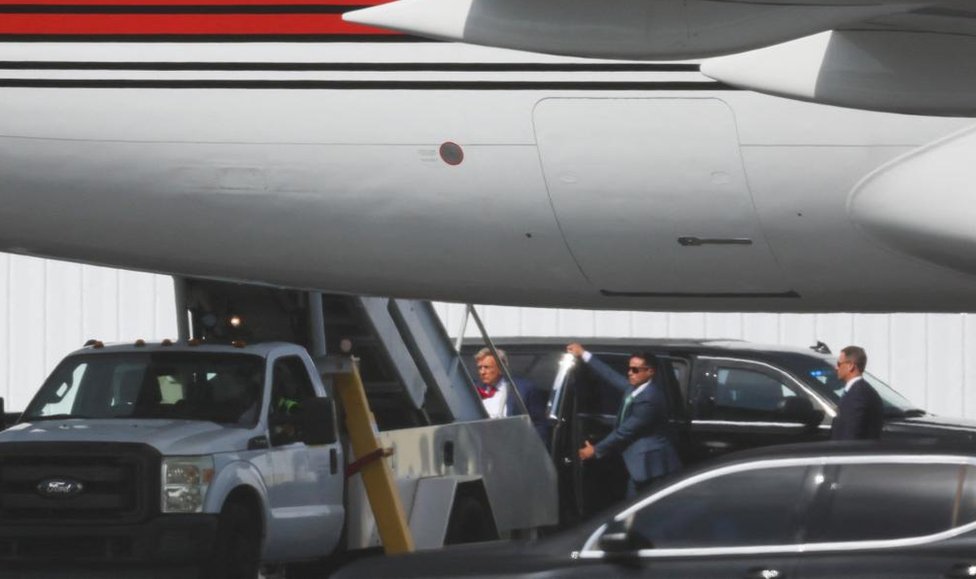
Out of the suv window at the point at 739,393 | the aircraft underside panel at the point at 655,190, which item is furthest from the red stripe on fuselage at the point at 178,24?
the suv window at the point at 739,393

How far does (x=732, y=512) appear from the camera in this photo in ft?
31.5

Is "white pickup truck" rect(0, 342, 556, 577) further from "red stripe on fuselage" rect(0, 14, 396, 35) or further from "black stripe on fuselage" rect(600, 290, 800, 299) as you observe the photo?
"red stripe on fuselage" rect(0, 14, 396, 35)

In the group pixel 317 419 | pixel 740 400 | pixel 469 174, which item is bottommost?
pixel 740 400

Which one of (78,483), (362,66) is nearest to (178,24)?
(362,66)

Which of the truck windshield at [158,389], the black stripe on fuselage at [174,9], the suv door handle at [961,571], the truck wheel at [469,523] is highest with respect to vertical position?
the black stripe on fuselage at [174,9]

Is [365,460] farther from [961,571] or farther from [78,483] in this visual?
[961,571]

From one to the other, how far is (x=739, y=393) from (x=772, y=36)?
42.6 feet

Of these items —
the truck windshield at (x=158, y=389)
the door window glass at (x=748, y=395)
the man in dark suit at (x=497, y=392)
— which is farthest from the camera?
the door window glass at (x=748, y=395)

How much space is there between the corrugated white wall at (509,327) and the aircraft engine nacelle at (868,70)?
54.5 ft

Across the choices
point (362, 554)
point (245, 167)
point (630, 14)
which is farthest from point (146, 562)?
point (630, 14)

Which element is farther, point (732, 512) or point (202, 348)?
point (202, 348)

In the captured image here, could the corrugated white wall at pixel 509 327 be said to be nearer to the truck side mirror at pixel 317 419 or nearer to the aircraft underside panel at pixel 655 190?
the truck side mirror at pixel 317 419

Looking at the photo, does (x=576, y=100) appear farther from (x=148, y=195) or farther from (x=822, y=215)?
(x=148, y=195)

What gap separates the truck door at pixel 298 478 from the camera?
12836 millimetres
